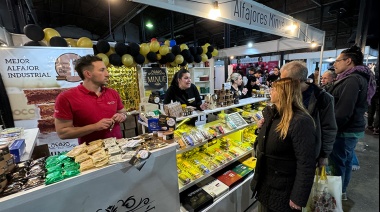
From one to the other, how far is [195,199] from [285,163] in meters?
0.98

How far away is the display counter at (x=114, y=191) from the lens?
903 mm

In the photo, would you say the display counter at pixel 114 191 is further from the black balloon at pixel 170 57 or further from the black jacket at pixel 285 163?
the black balloon at pixel 170 57

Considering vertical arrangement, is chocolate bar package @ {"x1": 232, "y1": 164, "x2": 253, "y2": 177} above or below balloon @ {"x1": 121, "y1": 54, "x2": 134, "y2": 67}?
below

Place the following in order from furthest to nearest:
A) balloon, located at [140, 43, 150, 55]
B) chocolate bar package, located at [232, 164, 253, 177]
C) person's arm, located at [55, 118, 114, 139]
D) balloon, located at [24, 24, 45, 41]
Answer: balloon, located at [140, 43, 150, 55]
balloon, located at [24, 24, 45, 41]
chocolate bar package, located at [232, 164, 253, 177]
person's arm, located at [55, 118, 114, 139]

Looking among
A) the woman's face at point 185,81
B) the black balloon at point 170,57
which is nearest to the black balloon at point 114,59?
the black balloon at point 170,57

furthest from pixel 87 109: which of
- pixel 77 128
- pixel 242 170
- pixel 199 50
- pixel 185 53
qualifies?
pixel 199 50

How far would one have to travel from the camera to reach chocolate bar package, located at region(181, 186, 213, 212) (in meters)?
1.76

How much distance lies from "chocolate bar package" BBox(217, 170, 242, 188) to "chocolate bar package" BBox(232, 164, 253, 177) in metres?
0.06

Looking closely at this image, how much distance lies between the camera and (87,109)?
5.56 feet

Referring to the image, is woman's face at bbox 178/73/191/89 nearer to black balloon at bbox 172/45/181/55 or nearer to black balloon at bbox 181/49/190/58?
black balloon at bbox 172/45/181/55

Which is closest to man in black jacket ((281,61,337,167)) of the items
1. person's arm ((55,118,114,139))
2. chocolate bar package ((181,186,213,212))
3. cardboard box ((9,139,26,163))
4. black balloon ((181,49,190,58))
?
chocolate bar package ((181,186,213,212))

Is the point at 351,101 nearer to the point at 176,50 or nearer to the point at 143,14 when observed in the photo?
the point at 176,50

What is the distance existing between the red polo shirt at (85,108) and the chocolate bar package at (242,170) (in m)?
1.56

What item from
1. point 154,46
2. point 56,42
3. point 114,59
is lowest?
point 114,59
